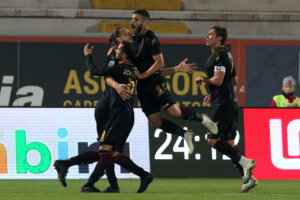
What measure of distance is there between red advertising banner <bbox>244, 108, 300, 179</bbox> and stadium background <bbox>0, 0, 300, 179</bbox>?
0.6 inches

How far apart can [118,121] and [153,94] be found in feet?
2.55

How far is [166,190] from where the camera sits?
14.2 m

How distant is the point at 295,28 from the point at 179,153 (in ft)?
35.9

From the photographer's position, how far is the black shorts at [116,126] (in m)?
13.1

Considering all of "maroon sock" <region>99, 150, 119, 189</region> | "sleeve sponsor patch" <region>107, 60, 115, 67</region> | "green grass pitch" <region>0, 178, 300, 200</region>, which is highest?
"sleeve sponsor patch" <region>107, 60, 115, 67</region>

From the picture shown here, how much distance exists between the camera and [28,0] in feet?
86.5

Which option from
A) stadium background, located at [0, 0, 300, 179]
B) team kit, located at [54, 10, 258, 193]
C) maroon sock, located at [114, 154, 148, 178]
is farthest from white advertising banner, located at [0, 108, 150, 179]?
maroon sock, located at [114, 154, 148, 178]

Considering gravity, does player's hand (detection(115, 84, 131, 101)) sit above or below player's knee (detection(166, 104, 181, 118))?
above

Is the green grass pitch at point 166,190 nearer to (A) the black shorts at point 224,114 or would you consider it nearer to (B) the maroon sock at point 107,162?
(B) the maroon sock at point 107,162

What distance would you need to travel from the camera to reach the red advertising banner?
17125mm

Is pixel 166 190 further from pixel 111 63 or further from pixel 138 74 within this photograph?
pixel 111 63

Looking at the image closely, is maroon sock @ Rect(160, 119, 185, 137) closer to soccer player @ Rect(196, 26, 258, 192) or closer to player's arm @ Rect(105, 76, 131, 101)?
soccer player @ Rect(196, 26, 258, 192)

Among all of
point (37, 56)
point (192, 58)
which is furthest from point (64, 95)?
point (192, 58)

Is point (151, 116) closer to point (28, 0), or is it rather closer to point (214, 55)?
point (214, 55)
